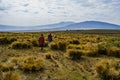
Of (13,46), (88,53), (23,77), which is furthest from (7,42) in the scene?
(23,77)

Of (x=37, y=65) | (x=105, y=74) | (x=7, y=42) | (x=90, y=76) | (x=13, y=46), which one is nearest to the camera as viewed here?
(x=105, y=74)

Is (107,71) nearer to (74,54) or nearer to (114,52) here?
(74,54)

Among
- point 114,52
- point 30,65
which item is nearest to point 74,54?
point 114,52

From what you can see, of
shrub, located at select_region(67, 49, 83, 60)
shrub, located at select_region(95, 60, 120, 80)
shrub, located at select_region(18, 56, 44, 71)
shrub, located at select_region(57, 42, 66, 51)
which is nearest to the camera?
shrub, located at select_region(95, 60, 120, 80)

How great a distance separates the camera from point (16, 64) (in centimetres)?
1464

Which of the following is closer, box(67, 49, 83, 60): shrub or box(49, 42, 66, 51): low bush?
box(67, 49, 83, 60): shrub

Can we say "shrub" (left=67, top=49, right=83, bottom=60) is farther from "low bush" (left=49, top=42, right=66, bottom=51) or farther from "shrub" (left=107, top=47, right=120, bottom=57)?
"low bush" (left=49, top=42, right=66, bottom=51)

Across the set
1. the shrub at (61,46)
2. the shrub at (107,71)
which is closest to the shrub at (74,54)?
the shrub at (107,71)

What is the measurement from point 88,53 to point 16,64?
7630 mm

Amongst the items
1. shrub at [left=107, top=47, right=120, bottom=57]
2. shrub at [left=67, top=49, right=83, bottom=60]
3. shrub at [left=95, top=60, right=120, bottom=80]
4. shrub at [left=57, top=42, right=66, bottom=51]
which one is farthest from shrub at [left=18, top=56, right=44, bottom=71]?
shrub at [left=57, top=42, right=66, bottom=51]

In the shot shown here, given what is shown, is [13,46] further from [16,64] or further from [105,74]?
[105,74]

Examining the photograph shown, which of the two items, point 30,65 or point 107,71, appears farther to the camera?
point 30,65

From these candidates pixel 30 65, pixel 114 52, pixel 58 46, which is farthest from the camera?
pixel 58 46

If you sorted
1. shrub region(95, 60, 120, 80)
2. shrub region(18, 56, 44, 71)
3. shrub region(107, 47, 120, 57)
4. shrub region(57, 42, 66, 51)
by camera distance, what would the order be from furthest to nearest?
shrub region(57, 42, 66, 51)
shrub region(107, 47, 120, 57)
shrub region(18, 56, 44, 71)
shrub region(95, 60, 120, 80)
